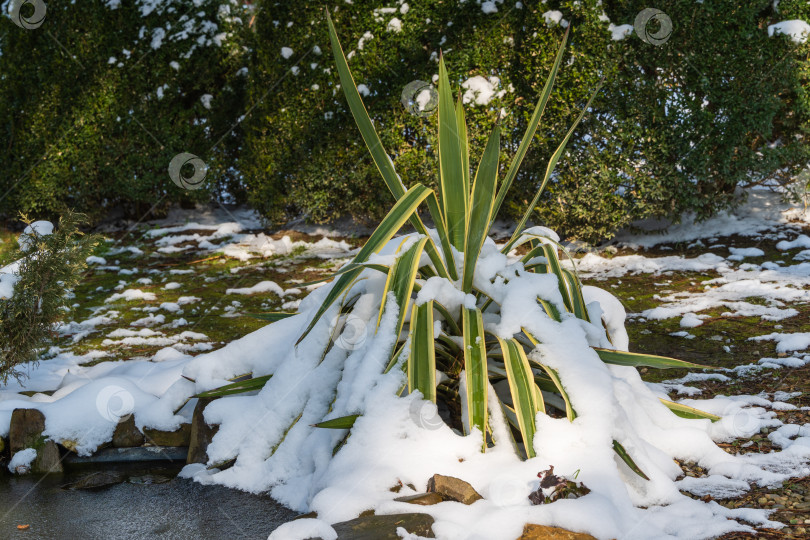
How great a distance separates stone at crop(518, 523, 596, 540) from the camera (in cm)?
165

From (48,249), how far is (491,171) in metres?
2.02

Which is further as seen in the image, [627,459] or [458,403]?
[458,403]

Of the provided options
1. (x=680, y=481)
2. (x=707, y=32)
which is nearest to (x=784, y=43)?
(x=707, y=32)

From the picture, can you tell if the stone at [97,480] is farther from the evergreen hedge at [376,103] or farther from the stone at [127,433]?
the evergreen hedge at [376,103]

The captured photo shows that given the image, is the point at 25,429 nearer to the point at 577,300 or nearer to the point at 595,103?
the point at 577,300

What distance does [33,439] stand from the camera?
257cm

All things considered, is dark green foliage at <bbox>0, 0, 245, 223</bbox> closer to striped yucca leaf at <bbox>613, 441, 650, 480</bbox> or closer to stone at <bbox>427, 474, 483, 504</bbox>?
stone at <bbox>427, 474, 483, 504</bbox>

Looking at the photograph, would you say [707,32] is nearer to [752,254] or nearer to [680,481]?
[752,254]

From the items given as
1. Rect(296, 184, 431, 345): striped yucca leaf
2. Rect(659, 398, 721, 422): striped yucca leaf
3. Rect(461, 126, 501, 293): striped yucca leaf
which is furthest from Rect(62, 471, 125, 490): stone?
Rect(659, 398, 721, 422): striped yucca leaf

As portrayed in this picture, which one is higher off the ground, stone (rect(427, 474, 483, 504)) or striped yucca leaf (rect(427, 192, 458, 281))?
striped yucca leaf (rect(427, 192, 458, 281))

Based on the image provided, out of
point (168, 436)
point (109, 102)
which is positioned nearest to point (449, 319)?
point (168, 436)

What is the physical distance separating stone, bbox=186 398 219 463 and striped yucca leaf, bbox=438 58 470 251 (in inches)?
47.1

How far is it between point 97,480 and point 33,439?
1.23 ft

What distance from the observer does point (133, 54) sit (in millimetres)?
→ 7109
